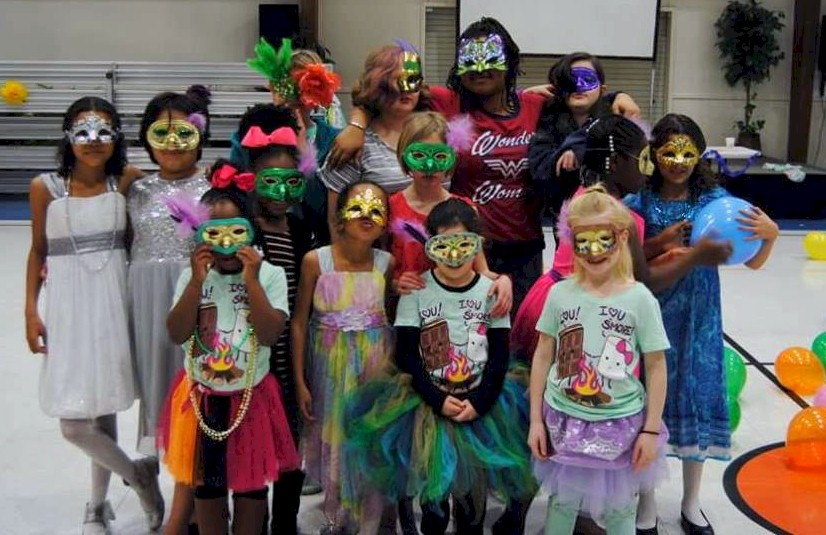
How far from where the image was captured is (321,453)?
2.59 meters

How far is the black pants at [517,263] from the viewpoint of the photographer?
9.73 feet

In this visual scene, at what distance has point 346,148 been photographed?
2.74 meters

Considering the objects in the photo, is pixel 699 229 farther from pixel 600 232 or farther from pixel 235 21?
pixel 235 21

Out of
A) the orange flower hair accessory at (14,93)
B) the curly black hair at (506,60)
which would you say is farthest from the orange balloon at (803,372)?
the orange flower hair accessory at (14,93)

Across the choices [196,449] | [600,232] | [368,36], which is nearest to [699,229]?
[600,232]

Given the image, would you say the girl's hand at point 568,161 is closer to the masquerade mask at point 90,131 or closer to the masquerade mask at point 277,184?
the masquerade mask at point 277,184

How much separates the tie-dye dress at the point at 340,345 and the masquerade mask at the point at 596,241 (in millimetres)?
612

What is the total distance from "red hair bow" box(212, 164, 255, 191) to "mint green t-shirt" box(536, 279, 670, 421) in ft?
2.90

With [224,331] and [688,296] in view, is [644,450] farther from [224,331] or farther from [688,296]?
[224,331]

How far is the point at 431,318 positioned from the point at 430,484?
1.41 feet

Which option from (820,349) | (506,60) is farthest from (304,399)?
(820,349)

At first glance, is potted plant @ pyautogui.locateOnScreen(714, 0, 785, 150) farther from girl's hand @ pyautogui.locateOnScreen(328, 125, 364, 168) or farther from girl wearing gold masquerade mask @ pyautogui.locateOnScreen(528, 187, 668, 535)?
girl wearing gold masquerade mask @ pyautogui.locateOnScreen(528, 187, 668, 535)

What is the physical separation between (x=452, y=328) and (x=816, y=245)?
540 cm

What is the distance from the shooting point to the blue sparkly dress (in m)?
2.61
